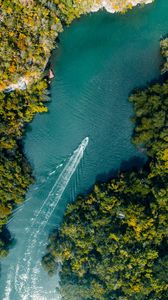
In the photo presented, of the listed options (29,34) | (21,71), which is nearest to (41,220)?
(21,71)

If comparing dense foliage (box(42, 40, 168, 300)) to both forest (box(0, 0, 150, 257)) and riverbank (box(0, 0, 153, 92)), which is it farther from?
riverbank (box(0, 0, 153, 92))

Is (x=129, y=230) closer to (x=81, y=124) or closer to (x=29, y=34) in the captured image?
(x=81, y=124)

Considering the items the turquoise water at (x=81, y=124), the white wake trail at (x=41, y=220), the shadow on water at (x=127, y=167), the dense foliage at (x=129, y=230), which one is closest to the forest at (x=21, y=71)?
the turquoise water at (x=81, y=124)

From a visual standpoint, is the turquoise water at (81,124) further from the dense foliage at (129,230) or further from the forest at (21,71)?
the dense foliage at (129,230)

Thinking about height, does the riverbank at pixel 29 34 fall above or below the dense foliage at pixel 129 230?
above

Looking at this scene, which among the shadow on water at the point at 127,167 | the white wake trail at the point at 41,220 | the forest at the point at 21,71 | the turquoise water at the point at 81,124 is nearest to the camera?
the forest at the point at 21,71

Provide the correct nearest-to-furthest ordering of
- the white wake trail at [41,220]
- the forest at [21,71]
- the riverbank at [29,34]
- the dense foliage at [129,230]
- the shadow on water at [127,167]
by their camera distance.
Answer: the riverbank at [29,34] → the forest at [21,71] → the dense foliage at [129,230] → the shadow on water at [127,167] → the white wake trail at [41,220]

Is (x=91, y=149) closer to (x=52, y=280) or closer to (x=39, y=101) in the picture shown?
(x=39, y=101)
